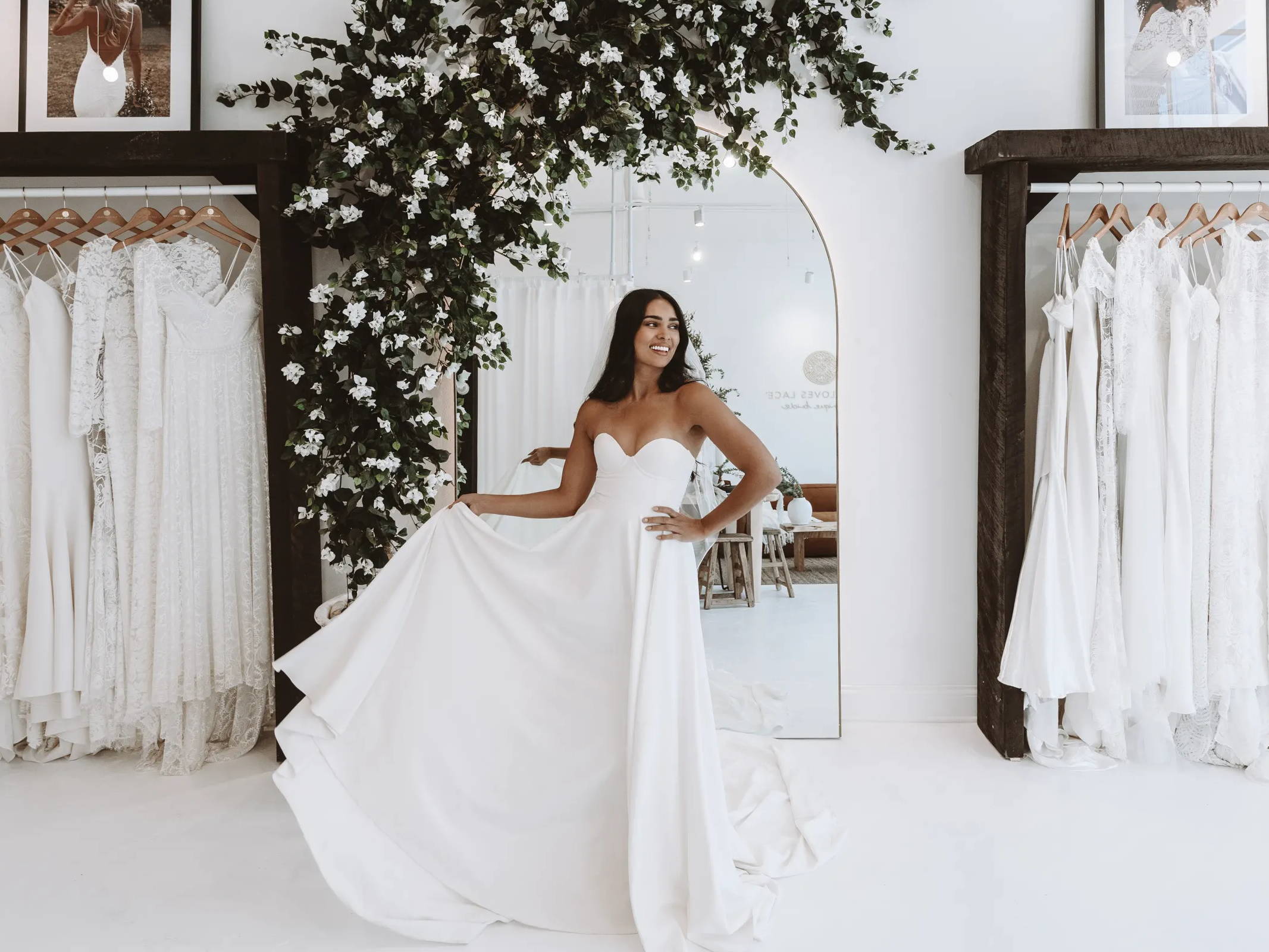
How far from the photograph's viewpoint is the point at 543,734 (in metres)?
2.12

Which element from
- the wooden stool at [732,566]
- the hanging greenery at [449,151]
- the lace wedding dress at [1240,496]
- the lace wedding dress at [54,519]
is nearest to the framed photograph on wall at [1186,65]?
the lace wedding dress at [1240,496]

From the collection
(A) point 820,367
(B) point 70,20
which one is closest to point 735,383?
(A) point 820,367

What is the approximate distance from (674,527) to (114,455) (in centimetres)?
204

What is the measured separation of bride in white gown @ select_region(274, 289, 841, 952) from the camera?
6.45 ft

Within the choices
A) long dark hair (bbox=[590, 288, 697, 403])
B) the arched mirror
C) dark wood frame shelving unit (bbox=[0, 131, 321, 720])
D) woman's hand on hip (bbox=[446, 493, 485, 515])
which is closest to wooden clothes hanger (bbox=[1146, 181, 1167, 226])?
the arched mirror

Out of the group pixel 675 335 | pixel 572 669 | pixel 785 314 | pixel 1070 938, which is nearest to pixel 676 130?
pixel 785 314

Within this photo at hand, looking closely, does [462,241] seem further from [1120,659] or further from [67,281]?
[1120,659]

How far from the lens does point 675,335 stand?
239 centimetres

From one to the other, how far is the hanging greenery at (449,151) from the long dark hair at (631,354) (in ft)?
2.18

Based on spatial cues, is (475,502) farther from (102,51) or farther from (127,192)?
(102,51)

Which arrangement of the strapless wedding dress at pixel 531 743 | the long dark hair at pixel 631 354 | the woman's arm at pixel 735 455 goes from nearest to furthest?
the strapless wedding dress at pixel 531 743 < the woman's arm at pixel 735 455 < the long dark hair at pixel 631 354

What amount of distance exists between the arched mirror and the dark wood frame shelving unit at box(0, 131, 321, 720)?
26.4 inches

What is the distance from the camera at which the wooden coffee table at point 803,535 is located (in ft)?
10.4

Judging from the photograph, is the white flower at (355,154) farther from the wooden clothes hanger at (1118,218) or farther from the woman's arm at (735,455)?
the wooden clothes hanger at (1118,218)
